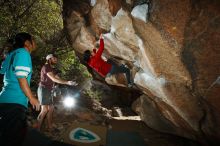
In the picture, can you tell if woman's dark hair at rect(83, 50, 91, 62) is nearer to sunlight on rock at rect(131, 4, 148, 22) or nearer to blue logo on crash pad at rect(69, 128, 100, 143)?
blue logo on crash pad at rect(69, 128, 100, 143)

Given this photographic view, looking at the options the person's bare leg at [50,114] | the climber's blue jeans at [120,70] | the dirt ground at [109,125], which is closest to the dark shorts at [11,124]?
the person's bare leg at [50,114]

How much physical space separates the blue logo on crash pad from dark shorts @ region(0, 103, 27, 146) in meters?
2.78

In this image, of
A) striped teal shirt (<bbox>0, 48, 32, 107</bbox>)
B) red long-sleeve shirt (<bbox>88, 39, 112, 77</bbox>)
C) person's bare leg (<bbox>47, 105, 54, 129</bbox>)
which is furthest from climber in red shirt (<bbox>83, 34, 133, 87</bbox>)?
striped teal shirt (<bbox>0, 48, 32, 107</bbox>)

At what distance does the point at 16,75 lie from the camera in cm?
338

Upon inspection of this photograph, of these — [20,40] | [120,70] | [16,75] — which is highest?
[120,70]

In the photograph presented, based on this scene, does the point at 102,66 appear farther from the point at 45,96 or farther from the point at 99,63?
the point at 45,96

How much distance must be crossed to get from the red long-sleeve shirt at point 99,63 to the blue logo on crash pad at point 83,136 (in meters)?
2.48

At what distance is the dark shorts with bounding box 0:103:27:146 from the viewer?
320 centimetres

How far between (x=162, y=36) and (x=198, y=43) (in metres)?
0.79

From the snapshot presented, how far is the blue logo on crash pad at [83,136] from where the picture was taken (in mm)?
6020

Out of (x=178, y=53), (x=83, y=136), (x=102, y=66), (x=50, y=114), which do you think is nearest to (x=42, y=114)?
(x=50, y=114)

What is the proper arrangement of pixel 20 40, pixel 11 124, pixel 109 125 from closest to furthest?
pixel 11 124 → pixel 20 40 → pixel 109 125

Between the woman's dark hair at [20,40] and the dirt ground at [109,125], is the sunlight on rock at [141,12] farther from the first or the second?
the dirt ground at [109,125]

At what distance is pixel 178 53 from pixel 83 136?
2969 millimetres
